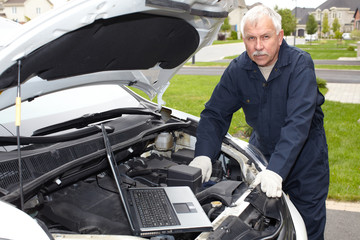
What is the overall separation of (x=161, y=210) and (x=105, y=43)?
3.06 feet

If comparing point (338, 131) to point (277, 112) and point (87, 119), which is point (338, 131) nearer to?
point (277, 112)

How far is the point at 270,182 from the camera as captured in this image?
228 centimetres

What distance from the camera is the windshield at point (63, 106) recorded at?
2.48m

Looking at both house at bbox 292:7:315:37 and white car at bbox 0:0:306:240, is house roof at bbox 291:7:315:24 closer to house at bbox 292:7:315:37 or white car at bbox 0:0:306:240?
house at bbox 292:7:315:37

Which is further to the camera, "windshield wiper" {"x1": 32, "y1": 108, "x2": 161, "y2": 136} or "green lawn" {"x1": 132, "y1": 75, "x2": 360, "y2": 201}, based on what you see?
"green lawn" {"x1": 132, "y1": 75, "x2": 360, "y2": 201}

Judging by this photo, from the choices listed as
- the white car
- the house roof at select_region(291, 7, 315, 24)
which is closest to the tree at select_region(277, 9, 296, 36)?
the white car

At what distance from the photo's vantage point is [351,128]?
21.8 feet

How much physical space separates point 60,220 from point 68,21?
3.67ft

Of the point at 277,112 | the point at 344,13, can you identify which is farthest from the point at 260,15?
the point at 344,13

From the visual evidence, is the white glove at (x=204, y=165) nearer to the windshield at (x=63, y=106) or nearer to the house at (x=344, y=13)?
the windshield at (x=63, y=106)

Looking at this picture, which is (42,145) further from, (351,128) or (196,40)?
(351,128)

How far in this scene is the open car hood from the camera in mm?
1646

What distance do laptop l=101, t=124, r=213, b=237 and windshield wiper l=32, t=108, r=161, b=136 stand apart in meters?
0.65

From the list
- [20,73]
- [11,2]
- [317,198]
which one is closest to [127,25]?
[20,73]
